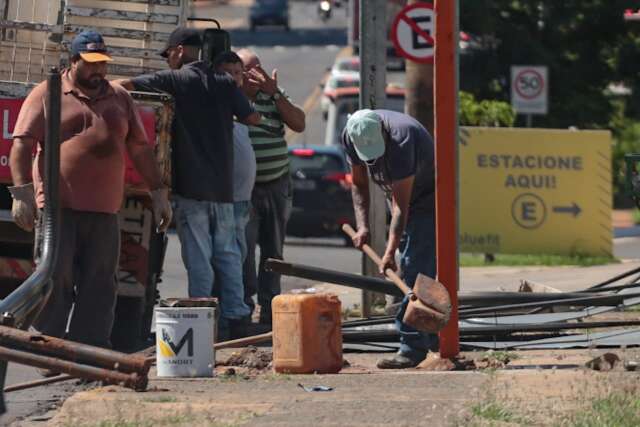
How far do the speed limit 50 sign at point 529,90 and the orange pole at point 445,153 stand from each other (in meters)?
15.3

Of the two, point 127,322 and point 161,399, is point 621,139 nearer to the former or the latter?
point 127,322

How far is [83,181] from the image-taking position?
10.3 metres

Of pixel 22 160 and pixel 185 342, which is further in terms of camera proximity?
pixel 22 160

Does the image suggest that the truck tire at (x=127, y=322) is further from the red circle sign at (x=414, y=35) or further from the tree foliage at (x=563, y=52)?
the tree foliage at (x=563, y=52)

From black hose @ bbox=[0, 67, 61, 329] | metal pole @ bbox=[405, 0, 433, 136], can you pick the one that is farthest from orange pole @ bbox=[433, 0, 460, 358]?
metal pole @ bbox=[405, 0, 433, 136]

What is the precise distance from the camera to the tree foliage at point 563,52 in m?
31.9

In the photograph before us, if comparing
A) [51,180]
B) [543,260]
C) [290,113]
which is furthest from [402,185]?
[543,260]

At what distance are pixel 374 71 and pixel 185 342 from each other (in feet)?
16.6

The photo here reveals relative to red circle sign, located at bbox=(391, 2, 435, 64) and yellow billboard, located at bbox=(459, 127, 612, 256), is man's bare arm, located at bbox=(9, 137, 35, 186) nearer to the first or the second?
red circle sign, located at bbox=(391, 2, 435, 64)

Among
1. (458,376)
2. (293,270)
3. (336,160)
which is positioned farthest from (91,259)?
(336,160)

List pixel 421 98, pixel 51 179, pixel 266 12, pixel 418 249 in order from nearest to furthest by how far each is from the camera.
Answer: pixel 51 179, pixel 418 249, pixel 421 98, pixel 266 12

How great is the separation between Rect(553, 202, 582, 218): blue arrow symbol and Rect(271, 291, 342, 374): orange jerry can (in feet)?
36.3

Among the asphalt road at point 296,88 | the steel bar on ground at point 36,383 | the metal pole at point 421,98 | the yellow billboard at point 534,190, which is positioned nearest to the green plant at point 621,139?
the asphalt road at point 296,88

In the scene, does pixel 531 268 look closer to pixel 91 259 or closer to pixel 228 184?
pixel 228 184
